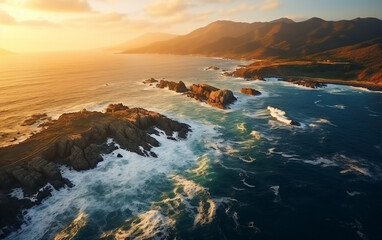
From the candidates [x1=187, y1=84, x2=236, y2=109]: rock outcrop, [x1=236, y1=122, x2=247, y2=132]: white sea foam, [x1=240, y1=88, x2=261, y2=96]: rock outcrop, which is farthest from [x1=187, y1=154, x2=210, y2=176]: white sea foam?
[x1=240, y1=88, x2=261, y2=96]: rock outcrop

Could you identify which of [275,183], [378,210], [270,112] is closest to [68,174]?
[275,183]

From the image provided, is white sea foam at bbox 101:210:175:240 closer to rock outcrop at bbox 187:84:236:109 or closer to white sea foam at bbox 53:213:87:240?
white sea foam at bbox 53:213:87:240

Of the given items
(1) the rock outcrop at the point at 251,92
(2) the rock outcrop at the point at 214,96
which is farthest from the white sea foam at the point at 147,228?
(1) the rock outcrop at the point at 251,92

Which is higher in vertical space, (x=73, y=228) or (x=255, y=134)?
(x=73, y=228)

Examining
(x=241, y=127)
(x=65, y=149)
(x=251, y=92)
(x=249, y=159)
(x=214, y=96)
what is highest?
(x=65, y=149)

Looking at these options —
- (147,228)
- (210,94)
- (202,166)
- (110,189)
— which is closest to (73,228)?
(110,189)

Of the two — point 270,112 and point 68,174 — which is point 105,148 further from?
point 270,112

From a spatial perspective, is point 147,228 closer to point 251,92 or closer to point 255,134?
point 255,134

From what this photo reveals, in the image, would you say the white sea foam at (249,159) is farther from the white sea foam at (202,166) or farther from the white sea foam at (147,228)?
the white sea foam at (147,228)
